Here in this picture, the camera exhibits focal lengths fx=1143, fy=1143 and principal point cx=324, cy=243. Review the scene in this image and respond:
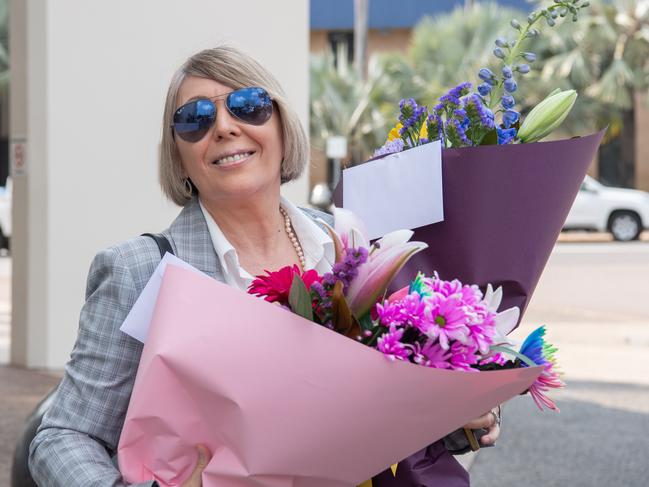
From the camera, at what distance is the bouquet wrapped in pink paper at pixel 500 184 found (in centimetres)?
196

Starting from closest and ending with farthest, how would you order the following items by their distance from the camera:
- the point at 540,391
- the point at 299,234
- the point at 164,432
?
the point at 164,432
the point at 540,391
the point at 299,234

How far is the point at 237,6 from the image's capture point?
9391mm

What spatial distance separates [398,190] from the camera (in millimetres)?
2076

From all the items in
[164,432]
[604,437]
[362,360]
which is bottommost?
[604,437]

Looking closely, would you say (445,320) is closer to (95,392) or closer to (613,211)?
(95,392)

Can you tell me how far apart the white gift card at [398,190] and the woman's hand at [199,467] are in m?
0.53

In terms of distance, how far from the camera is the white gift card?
2002 mm

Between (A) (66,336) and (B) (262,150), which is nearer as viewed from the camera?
(B) (262,150)

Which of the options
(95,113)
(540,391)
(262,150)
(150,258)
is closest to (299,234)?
(262,150)

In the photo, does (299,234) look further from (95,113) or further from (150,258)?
(95,113)

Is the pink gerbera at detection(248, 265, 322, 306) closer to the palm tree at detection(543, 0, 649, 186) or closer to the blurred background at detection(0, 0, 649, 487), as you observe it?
the blurred background at detection(0, 0, 649, 487)

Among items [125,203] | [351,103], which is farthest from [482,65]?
[125,203]

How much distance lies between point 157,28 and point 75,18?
0.65 meters

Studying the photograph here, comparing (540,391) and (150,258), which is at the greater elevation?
(150,258)
